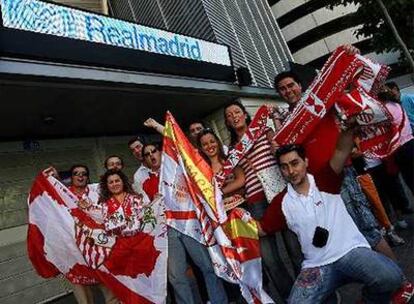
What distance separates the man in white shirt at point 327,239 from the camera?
2561mm

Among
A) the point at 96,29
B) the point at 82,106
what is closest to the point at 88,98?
the point at 82,106

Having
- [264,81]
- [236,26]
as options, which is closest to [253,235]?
[264,81]

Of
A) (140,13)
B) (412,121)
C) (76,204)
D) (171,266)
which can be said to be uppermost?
(140,13)

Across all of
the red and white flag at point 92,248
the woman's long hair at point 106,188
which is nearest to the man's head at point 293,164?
the red and white flag at point 92,248

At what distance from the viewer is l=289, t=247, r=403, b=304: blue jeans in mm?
2520

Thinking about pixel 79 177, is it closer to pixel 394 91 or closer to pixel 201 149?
pixel 201 149

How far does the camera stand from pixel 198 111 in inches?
456

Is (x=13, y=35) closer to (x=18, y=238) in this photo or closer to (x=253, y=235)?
(x=18, y=238)

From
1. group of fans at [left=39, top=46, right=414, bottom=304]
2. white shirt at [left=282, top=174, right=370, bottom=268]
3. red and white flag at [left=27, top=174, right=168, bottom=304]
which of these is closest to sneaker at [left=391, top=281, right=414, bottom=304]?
group of fans at [left=39, top=46, right=414, bottom=304]

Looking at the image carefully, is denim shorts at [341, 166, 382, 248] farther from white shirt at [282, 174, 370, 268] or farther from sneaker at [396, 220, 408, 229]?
sneaker at [396, 220, 408, 229]

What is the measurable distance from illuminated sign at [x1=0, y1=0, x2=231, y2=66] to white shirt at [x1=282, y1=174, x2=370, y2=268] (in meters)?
4.98

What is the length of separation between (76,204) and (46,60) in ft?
8.68

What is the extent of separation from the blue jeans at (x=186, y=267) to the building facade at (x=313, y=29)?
26370 millimetres

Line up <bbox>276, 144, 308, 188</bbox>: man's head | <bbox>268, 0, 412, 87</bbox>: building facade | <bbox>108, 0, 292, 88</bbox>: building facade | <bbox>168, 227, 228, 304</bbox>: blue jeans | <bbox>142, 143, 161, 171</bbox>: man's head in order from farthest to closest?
<bbox>268, 0, 412, 87</bbox>: building facade → <bbox>108, 0, 292, 88</bbox>: building facade → <bbox>142, 143, 161, 171</bbox>: man's head → <bbox>168, 227, 228, 304</bbox>: blue jeans → <bbox>276, 144, 308, 188</bbox>: man's head
